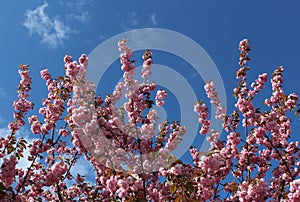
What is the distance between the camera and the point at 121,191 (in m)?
5.48

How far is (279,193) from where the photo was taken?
7.12 meters

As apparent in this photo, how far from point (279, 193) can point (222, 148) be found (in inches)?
68.8

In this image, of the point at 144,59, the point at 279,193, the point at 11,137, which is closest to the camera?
the point at 279,193

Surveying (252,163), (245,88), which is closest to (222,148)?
(252,163)

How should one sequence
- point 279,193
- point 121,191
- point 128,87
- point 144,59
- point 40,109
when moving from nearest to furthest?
point 121,191, point 279,193, point 128,87, point 144,59, point 40,109

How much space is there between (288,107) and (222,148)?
6.95 feet

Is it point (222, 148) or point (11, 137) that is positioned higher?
point (11, 137)

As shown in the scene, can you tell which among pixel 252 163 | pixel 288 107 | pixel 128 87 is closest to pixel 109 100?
pixel 128 87

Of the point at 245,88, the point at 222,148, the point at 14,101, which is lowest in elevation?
the point at 222,148

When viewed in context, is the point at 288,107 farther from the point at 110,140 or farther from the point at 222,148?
the point at 110,140

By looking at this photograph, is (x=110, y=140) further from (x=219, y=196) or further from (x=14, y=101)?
(x=14, y=101)

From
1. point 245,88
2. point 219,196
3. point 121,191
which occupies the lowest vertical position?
point 121,191

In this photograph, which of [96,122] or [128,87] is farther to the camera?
[128,87]

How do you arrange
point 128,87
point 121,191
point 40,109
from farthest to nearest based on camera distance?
point 40,109
point 128,87
point 121,191
